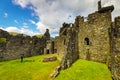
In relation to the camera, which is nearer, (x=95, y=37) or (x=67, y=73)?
(x=67, y=73)

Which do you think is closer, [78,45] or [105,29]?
[105,29]

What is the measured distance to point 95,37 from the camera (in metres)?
28.1

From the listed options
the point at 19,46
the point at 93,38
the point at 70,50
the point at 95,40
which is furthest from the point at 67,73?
the point at 19,46

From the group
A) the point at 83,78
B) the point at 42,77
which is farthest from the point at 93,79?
the point at 42,77

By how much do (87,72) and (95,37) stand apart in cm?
814

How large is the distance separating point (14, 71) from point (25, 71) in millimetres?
2376

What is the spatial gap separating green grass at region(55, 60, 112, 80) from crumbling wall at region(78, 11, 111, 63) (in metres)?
2.54

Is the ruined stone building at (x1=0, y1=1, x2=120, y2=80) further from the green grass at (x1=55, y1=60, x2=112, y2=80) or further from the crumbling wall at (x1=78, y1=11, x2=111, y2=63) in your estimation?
the green grass at (x1=55, y1=60, x2=112, y2=80)

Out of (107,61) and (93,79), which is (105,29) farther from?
(93,79)

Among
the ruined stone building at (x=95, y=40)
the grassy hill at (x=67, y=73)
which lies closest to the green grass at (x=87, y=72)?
the grassy hill at (x=67, y=73)

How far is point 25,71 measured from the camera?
93.5 ft

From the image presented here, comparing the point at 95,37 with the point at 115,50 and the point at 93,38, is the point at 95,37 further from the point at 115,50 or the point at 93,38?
the point at 115,50

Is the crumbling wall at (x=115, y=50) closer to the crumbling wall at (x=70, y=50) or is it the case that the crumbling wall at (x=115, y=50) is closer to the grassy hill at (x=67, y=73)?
Result: the grassy hill at (x=67, y=73)

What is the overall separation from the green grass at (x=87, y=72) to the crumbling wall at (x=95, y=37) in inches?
100
